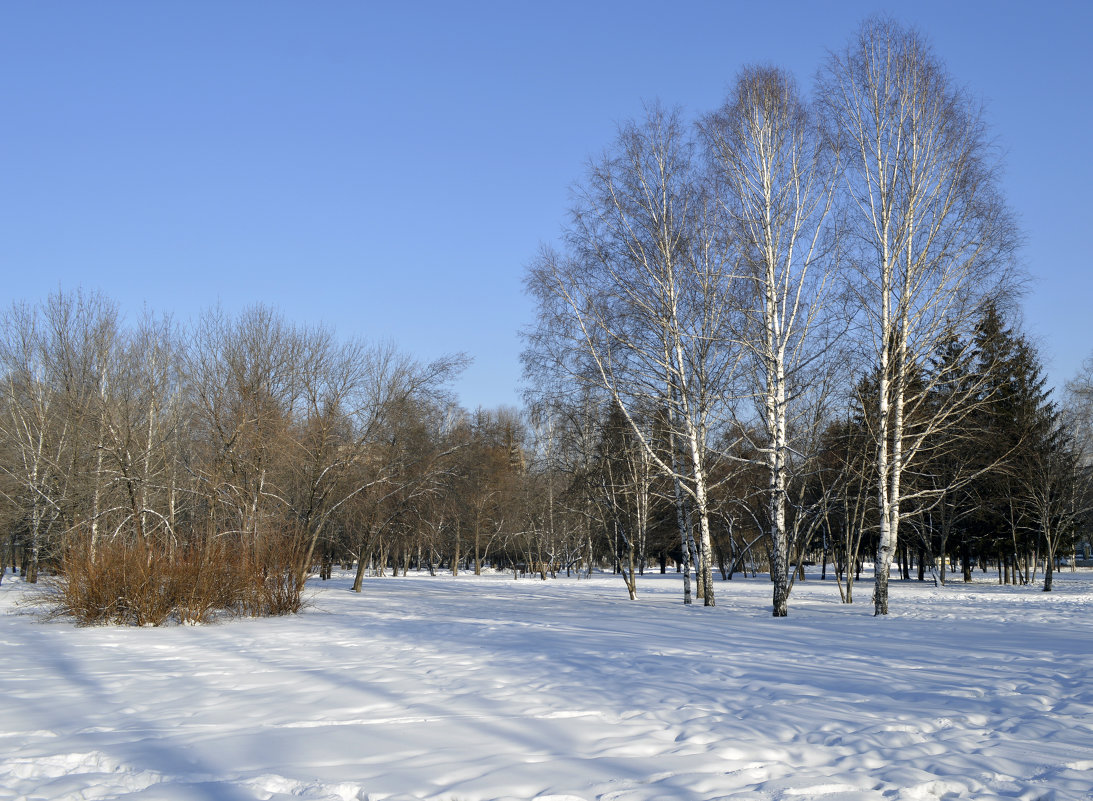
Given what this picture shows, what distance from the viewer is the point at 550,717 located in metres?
5.89

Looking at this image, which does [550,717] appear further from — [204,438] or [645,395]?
[204,438]

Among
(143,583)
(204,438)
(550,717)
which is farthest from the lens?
(204,438)

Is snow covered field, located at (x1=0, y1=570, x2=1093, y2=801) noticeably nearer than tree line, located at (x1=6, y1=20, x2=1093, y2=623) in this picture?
Yes

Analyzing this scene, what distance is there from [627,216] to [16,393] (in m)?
25.8

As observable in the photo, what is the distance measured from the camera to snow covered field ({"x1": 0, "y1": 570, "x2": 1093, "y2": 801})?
426 cm

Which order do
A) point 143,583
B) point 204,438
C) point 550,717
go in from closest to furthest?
point 550,717 → point 143,583 → point 204,438

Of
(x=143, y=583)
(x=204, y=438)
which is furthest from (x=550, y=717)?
(x=204, y=438)

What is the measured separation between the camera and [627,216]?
59.1 feet

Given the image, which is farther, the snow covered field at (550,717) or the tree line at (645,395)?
the tree line at (645,395)

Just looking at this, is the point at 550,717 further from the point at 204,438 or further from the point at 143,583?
the point at 204,438

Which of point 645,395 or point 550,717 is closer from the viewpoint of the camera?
point 550,717

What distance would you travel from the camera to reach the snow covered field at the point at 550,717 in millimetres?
4262

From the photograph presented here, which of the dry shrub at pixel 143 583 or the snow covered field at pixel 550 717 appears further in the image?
the dry shrub at pixel 143 583

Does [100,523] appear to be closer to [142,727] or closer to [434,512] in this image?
[434,512]
